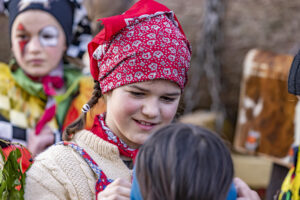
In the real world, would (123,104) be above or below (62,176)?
above

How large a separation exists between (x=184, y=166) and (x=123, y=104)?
1.81 ft

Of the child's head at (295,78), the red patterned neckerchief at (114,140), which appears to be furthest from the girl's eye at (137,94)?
the child's head at (295,78)

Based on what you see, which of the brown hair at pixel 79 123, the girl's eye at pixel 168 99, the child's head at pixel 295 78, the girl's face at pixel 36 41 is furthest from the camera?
the girl's face at pixel 36 41

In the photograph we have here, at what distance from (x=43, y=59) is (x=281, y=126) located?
174 cm

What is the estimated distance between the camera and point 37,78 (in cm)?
286

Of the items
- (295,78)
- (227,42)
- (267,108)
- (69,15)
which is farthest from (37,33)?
(227,42)

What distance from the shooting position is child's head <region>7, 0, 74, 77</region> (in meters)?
2.67

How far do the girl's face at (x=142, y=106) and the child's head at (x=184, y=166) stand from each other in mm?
427

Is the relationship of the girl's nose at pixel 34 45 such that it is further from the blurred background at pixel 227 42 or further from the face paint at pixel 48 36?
the blurred background at pixel 227 42

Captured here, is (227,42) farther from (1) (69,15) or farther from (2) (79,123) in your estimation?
(2) (79,123)

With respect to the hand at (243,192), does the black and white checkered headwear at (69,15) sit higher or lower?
higher

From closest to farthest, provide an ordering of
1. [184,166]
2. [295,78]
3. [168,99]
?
[184,166], [168,99], [295,78]

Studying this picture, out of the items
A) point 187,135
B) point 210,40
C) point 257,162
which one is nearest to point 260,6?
point 210,40

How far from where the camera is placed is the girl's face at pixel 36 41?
2.66 m
